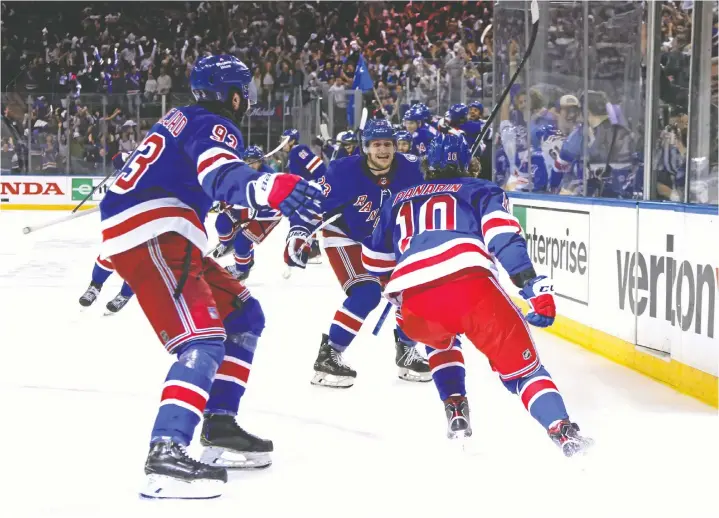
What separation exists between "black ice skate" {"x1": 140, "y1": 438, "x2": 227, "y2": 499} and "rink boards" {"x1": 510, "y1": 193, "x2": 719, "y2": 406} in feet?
7.63

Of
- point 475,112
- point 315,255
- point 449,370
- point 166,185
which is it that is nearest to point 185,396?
point 166,185

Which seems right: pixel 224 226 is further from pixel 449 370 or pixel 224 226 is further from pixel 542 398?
pixel 542 398

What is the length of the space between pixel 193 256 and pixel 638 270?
105 inches

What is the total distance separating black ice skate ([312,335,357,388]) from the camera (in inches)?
182

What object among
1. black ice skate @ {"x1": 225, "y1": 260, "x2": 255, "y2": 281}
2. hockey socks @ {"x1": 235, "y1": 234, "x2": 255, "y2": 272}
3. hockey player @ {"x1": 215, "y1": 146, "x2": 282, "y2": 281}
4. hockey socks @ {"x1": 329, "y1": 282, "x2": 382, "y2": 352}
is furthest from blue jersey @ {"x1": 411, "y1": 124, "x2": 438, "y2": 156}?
hockey socks @ {"x1": 329, "y1": 282, "x2": 382, "y2": 352}

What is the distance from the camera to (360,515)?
272cm

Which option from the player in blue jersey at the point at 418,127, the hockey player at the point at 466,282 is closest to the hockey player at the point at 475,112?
the player in blue jersey at the point at 418,127

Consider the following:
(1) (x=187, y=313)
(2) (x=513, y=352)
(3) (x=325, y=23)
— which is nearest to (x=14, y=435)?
(1) (x=187, y=313)

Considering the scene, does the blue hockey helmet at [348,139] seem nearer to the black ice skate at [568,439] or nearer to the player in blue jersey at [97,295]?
the player in blue jersey at [97,295]

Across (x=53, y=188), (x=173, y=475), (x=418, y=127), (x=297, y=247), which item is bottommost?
(x=53, y=188)

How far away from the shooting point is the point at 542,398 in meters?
2.96

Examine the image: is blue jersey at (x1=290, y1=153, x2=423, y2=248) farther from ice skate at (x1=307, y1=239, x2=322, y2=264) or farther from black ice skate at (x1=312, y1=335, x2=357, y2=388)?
A: ice skate at (x1=307, y1=239, x2=322, y2=264)

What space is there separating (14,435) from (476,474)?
5.60ft

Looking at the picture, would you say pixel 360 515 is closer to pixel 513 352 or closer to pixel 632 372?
pixel 513 352
